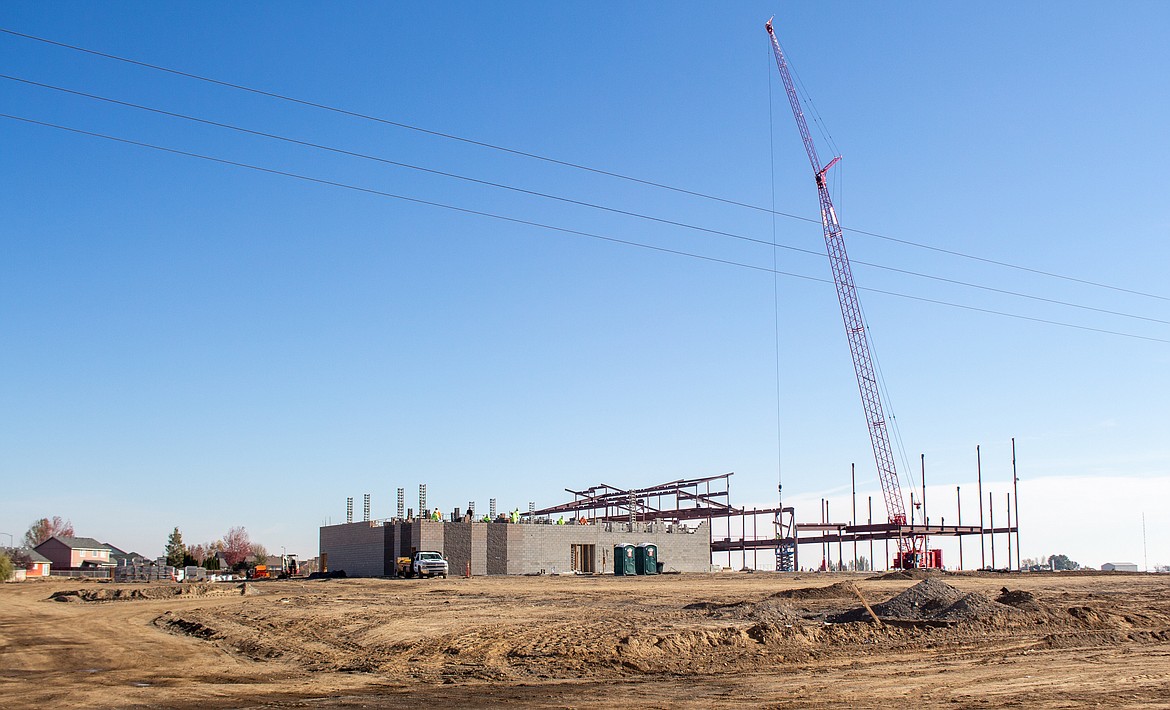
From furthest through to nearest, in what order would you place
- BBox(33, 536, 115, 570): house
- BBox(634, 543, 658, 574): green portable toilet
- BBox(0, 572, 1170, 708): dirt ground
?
BBox(33, 536, 115, 570): house < BBox(634, 543, 658, 574): green portable toilet < BBox(0, 572, 1170, 708): dirt ground

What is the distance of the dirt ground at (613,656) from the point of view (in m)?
15.0

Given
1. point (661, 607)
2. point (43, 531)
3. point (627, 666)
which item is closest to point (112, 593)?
point (661, 607)

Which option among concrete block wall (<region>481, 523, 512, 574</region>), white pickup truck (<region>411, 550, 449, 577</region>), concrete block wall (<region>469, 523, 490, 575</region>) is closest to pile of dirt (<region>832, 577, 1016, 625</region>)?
white pickup truck (<region>411, 550, 449, 577</region>)

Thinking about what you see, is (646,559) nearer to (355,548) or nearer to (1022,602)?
(355,548)

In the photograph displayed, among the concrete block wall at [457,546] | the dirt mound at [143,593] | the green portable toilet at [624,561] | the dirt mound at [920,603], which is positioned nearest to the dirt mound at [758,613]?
the dirt mound at [920,603]

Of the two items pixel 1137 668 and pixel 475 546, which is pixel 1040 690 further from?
pixel 475 546

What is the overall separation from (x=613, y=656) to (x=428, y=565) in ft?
161

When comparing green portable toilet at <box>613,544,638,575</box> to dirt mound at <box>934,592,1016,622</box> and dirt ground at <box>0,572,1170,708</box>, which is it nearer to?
dirt ground at <box>0,572,1170,708</box>

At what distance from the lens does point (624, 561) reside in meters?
75.1

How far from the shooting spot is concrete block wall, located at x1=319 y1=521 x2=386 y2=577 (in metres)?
76.2

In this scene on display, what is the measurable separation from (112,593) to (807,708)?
44.5 m

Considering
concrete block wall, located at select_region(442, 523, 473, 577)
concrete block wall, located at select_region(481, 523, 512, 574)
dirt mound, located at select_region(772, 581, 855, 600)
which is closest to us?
dirt mound, located at select_region(772, 581, 855, 600)

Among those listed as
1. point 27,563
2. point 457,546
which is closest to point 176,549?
point 27,563

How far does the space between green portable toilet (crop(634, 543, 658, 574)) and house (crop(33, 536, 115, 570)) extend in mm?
94961
